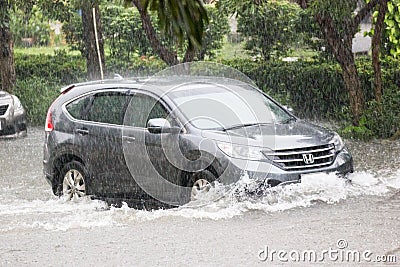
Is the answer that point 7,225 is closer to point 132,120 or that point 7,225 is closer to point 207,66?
point 132,120

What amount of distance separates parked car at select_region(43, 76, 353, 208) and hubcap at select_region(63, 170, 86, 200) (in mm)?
12

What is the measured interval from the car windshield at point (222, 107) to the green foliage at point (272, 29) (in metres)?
8.60

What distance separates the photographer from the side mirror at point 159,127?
9.08 metres

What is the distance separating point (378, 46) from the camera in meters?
15.3

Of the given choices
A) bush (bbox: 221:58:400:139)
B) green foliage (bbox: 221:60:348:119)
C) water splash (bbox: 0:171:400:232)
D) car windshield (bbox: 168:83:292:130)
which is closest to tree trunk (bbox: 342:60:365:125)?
bush (bbox: 221:58:400:139)

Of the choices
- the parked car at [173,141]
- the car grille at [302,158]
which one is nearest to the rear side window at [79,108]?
the parked car at [173,141]

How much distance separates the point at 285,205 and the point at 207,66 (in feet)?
31.6

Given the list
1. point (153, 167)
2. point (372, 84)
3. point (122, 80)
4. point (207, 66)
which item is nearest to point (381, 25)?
point (372, 84)

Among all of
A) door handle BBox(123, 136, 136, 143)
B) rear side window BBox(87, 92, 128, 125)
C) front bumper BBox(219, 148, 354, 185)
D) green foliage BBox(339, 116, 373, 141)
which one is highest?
rear side window BBox(87, 92, 128, 125)

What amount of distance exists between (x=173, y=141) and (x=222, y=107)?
34.7 inches

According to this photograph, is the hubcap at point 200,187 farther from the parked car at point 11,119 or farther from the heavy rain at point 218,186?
the parked car at point 11,119

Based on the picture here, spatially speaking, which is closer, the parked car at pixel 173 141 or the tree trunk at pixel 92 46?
the parked car at pixel 173 141

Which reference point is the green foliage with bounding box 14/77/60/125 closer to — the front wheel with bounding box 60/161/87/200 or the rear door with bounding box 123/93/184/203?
the front wheel with bounding box 60/161/87/200

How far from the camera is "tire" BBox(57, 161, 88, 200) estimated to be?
31.9 feet
